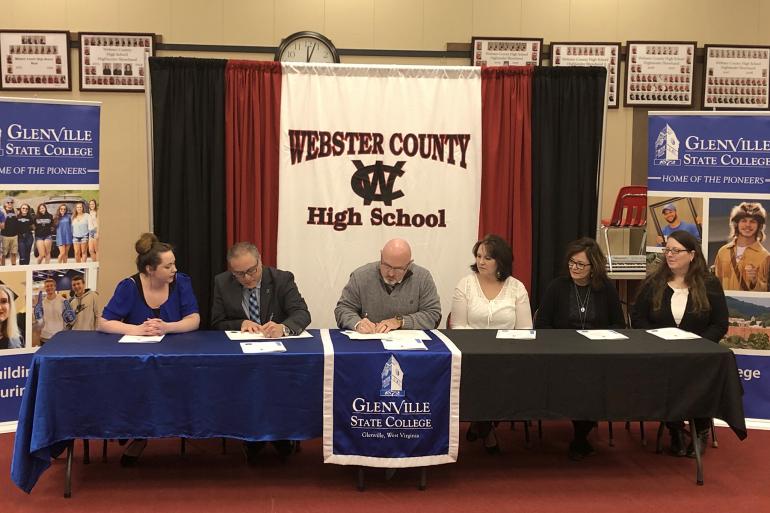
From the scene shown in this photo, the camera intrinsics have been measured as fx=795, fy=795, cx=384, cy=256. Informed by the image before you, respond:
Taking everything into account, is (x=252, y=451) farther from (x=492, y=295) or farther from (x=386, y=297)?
(x=492, y=295)

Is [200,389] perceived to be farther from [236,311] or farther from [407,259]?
[407,259]

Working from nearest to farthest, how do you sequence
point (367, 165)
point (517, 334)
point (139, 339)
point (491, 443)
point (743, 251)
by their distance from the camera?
point (139, 339) → point (517, 334) → point (491, 443) → point (743, 251) → point (367, 165)

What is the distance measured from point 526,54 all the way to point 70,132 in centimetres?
347

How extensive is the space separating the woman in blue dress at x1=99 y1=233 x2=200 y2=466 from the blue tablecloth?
32 centimetres

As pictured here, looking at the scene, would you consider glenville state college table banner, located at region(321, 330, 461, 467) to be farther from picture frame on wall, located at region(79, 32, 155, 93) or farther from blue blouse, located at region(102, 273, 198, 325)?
picture frame on wall, located at region(79, 32, 155, 93)

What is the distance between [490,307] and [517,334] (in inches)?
15.5

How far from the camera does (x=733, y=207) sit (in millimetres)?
4688

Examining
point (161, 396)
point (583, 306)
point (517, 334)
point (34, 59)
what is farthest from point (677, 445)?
point (34, 59)

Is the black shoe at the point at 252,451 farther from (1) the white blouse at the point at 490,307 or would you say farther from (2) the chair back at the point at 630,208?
(2) the chair back at the point at 630,208

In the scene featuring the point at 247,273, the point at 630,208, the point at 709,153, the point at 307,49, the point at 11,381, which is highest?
the point at 307,49

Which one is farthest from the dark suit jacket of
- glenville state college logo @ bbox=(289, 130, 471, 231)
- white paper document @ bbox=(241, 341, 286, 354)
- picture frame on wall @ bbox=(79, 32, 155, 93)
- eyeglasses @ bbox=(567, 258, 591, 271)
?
picture frame on wall @ bbox=(79, 32, 155, 93)

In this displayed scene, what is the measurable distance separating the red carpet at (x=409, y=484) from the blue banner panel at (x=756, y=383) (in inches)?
23.3

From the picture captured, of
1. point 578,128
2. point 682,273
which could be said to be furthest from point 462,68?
point 682,273

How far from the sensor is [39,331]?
14.4 feet
